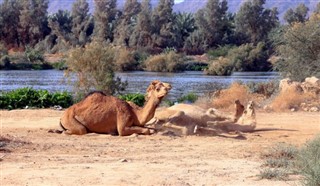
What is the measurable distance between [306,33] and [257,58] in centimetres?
5068

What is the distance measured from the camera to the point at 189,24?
347ft

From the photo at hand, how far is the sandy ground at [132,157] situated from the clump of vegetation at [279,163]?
0.52ft

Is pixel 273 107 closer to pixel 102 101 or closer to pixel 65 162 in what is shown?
pixel 102 101

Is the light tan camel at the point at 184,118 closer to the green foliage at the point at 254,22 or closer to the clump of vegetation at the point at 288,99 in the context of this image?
the clump of vegetation at the point at 288,99

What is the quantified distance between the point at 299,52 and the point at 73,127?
768 inches

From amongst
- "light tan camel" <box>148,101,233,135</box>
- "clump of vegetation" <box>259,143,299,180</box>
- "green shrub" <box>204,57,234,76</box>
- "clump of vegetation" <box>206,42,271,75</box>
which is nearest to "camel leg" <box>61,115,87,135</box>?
"light tan camel" <box>148,101,233,135</box>

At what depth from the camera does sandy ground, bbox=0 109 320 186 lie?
9734 millimetres

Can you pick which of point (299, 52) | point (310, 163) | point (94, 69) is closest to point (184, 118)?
point (310, 163)

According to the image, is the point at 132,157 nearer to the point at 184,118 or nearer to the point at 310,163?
the point at 184,118

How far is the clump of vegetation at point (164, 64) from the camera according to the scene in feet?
246

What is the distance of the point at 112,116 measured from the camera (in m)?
14.9

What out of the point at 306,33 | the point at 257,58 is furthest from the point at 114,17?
the point at 306,33

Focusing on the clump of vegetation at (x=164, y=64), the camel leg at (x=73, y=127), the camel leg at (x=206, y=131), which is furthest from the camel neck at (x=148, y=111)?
the clump of vegetation at (x=164, y=64)

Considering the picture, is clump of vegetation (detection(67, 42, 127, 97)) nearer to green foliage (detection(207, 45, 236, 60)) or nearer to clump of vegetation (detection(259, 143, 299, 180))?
clump of vegetation (detection(259, 143, 299, 180))
